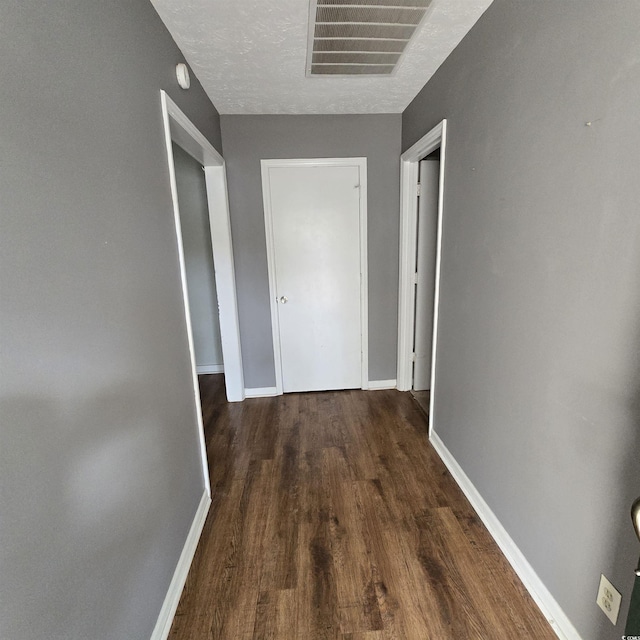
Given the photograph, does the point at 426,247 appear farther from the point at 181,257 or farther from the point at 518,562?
the point at 518,562

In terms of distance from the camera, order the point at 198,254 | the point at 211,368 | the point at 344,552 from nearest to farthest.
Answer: the point at 344,552, the point at 198,254, the point at 211,368

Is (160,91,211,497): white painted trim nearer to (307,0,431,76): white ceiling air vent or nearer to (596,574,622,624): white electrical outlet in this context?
(307,0,431,76): white ceiling air vent

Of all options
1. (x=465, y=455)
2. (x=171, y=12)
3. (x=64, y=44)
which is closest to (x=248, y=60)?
(x=171, y=12)

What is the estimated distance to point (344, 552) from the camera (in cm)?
157

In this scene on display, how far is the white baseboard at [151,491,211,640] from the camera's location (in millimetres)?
1235

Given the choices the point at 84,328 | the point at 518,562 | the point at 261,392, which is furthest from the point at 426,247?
the point at 84,328

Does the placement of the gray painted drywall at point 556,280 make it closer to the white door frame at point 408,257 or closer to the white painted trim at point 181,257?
the white door frame at point 408,257

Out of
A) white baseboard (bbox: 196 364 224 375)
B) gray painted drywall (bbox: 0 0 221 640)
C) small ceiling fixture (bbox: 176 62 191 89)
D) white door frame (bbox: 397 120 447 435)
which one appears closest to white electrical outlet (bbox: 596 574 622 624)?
white door frame (bbox: 397 120 447 435)

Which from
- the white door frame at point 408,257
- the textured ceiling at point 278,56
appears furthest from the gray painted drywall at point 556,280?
the white door frame at point 408,257

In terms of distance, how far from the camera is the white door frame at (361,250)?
9.18ft

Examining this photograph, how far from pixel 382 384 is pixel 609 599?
229 cm

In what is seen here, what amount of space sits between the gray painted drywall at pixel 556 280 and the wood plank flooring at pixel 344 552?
0.24 meters

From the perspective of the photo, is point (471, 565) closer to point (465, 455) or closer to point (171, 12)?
point (465, 455)

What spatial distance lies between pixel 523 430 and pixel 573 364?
0.42 meters
